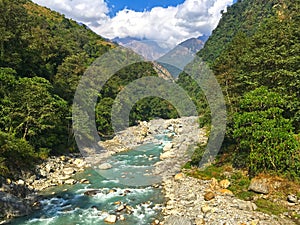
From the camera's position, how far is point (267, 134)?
14953 millimetres

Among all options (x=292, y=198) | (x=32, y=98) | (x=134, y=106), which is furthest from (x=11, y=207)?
(x=134, y=106)

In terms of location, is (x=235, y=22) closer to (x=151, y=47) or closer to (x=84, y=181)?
(x=151, y=47)

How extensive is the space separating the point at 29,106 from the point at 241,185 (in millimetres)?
15594

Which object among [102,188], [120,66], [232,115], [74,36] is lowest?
[102,188]

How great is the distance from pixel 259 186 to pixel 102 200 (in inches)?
349

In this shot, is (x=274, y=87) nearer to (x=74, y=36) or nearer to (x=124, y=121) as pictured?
(x=124, y=121)

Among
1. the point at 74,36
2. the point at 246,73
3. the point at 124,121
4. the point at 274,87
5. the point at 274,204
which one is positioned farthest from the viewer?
the point at 74,36

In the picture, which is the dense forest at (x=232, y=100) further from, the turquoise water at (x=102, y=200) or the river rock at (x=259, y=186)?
the turquoise water at (x=102, y=200)

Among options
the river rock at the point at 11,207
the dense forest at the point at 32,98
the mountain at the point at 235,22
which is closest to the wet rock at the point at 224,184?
the river rock at the point at 11,207

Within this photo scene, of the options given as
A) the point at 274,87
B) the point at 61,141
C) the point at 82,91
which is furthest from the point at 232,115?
the point at 82,91

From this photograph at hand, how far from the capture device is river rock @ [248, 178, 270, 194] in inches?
583

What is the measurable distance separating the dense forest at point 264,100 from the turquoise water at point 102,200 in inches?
207

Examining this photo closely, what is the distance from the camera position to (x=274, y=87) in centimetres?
1795

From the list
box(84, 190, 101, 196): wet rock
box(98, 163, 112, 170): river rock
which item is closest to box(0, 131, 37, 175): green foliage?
box(84, 190, 101, 196): wet rock
